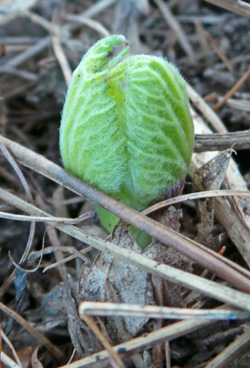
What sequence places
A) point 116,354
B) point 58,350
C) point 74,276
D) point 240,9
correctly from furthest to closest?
point 240,9 < point 74,276 < point 58,350 < point 116,354

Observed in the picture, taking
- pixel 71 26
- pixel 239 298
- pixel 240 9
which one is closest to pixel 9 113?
pixel 71 26

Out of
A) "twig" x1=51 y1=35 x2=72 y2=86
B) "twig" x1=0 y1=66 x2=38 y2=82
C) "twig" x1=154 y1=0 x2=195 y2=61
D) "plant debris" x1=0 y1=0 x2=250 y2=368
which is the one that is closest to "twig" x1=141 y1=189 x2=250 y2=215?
"plant debris" x1=0 y1=0 x2=250 y2=368

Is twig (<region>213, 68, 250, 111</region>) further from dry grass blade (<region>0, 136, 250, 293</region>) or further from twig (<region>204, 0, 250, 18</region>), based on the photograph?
dry grass blade (<region>0, 136, 250, 293</region>)

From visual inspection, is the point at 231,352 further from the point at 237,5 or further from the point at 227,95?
the point at 237,5

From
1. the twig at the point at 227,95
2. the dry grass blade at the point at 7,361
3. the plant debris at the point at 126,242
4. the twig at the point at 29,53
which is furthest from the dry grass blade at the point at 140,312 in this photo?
the twig at the point at 29,53

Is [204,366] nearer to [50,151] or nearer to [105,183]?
[105,183]

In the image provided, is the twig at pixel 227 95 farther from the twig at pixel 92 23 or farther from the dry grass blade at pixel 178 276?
the dry grass blade at pixel 178 276
